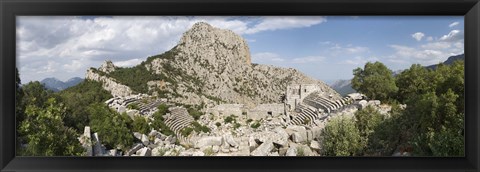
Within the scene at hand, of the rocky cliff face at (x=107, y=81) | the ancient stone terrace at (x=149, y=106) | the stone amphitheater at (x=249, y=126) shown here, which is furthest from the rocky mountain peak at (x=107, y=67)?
the ancient stone terrace at (x=149, y=106)

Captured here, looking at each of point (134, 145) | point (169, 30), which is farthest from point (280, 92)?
point (134, 145)

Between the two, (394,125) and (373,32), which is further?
(373,32)

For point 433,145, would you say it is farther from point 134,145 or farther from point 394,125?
point 134,145

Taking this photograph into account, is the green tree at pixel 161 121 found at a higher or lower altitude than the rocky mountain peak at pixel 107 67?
lower
